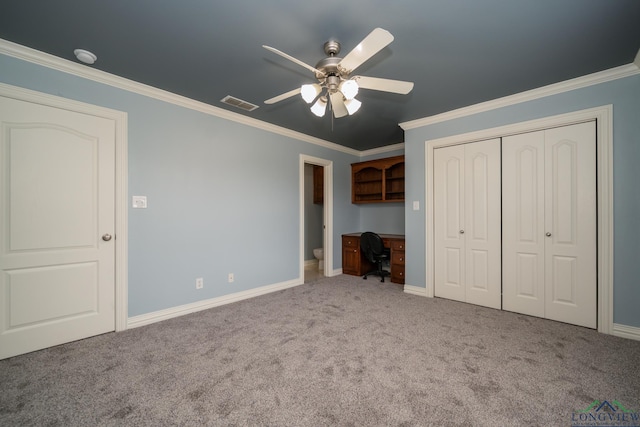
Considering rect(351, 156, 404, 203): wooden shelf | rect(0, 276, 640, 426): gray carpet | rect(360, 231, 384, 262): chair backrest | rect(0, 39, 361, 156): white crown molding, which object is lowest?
rect(0, 276, 640, 426): gray carpet

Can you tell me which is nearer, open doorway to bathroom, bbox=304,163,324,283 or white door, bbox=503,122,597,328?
white door, bbox=503,122,597,328

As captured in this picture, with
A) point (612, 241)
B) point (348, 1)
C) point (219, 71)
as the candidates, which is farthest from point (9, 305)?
point (612, 241)

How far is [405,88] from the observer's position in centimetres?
192

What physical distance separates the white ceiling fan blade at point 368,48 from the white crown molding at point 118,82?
208cm

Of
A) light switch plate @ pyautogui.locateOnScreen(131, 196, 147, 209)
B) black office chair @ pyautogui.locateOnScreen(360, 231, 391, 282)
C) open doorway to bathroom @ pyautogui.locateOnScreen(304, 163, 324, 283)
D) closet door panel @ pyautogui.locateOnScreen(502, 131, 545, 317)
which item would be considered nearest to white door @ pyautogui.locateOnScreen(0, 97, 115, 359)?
light switch plate @ pyautogui.locateOnScreen(131, 196, 147, 209)

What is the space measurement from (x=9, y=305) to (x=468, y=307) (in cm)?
448

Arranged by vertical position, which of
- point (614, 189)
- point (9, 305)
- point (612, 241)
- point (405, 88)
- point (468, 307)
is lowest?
point (468, 307)

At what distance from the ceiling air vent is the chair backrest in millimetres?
2635

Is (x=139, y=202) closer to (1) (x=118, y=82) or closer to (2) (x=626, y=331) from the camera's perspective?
(1) (x=118, y=82)

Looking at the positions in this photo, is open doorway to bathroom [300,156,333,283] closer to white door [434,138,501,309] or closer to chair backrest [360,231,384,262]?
chair backrest [360,231,384,262]

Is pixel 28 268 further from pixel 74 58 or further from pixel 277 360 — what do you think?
pixel 277 360

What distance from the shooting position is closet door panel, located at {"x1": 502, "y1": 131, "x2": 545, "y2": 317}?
9.66 feet

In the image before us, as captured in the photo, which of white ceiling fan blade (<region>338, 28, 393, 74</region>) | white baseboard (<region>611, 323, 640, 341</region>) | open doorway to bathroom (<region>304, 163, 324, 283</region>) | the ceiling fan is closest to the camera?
white ceiling fan blade (<region>338, 28, 393, 74</region>)
